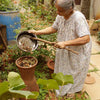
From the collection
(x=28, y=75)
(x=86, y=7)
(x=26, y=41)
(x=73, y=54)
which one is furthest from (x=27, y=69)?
(x=86, y=7)

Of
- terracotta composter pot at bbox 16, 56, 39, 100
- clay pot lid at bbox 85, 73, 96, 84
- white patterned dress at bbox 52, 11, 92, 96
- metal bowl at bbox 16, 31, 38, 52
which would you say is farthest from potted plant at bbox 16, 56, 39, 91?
clay pot lid at bbox 85, 73, 96, 84

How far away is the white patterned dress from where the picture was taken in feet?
7.05

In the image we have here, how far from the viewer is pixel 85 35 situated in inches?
82.6

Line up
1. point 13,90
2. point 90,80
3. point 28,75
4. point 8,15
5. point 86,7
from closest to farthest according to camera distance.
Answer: point 13,90
point 28,75
point 90,80
point 8,15
point 86,7

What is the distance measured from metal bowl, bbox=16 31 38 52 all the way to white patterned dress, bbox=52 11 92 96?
1.43 ft

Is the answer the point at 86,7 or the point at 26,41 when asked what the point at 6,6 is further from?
the point at 86,7

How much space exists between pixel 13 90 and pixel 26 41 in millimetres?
1841

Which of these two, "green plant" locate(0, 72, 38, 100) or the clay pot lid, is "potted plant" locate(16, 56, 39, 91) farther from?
"green plant" locate(0, 72, 38, 100)

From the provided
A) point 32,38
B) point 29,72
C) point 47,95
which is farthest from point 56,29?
point 47,95

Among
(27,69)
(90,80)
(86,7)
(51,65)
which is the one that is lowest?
(90,80)

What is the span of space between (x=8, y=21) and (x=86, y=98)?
2.92 m

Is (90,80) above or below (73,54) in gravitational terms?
below

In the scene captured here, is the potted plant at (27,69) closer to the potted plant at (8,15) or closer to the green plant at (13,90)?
the green plant at (13,90)

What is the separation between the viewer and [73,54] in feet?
8.03
